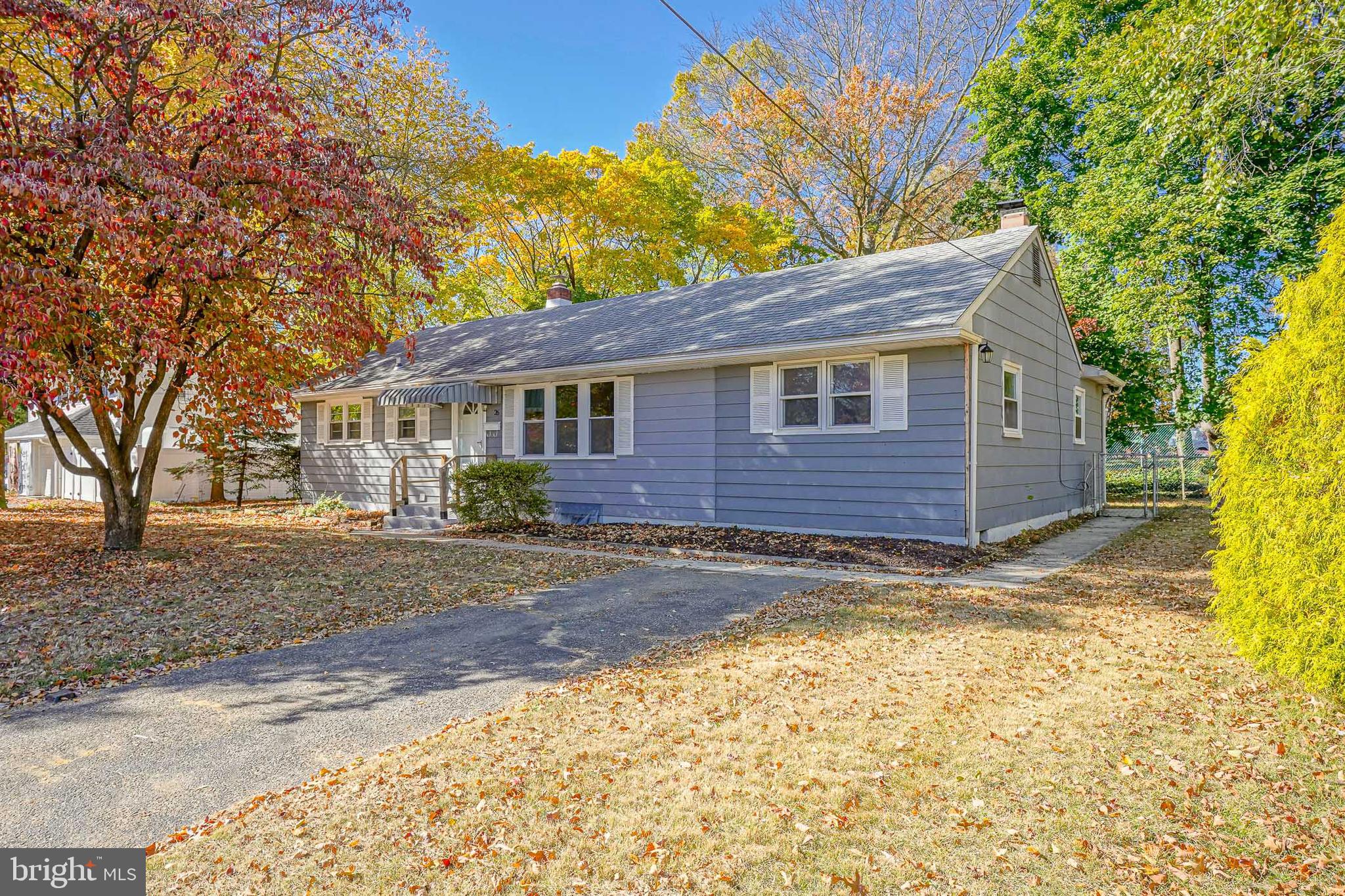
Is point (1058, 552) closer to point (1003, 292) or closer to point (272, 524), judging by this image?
point (1003, 292)

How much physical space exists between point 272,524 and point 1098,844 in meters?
14.7

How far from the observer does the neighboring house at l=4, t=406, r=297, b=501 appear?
67.1 feet

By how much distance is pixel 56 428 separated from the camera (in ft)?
86.9

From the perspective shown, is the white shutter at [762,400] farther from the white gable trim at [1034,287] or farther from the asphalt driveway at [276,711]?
the asphalt driveway at [276,711]

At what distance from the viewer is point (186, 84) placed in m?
10.3

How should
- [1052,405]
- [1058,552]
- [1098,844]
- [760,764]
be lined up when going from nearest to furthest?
[1098,844] → [760,764] → [1058,552] → [1052,405]

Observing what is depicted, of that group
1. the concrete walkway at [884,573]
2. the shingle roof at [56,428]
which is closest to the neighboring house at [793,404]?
the concrete walkway at [884,573]

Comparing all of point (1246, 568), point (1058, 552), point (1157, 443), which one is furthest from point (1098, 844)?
point (1157, 443)

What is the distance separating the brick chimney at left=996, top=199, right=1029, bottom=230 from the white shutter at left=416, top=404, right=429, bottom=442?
38.8 feet

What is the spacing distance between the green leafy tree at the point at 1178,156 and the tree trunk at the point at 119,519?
47.1ft

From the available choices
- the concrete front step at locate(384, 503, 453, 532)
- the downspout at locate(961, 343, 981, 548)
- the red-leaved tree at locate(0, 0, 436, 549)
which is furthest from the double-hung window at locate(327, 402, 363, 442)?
the downspout at locate(961, 343, 981, 548)

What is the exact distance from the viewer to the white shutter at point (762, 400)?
11242 millimetres

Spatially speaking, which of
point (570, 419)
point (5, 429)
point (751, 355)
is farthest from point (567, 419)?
point (5, 429)

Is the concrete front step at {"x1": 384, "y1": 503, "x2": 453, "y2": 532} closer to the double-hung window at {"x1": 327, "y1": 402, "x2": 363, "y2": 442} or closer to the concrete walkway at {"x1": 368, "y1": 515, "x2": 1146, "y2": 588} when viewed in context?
the concrete walkway at {"x1": 368, "y1": 515, "x2": 1146, "y2": 588}
